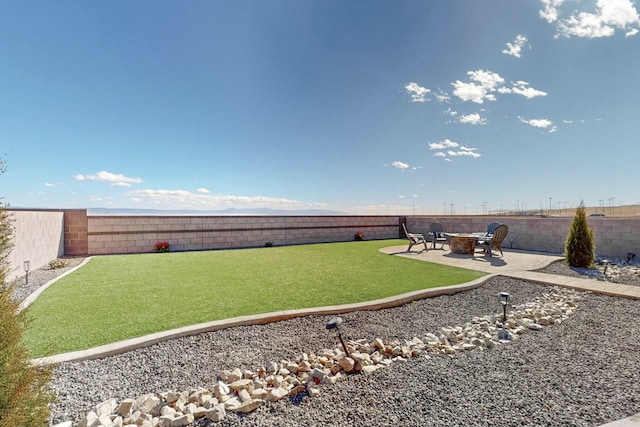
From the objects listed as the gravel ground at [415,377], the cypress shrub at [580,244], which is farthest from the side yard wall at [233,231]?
the gravel ground at [415,377]

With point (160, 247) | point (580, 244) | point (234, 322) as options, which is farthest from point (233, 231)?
point (580, 244)

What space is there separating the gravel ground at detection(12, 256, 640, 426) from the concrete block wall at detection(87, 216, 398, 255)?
347 inches

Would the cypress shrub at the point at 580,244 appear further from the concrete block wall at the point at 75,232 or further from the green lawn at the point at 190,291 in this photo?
the concrete block wall at the point at 75,232

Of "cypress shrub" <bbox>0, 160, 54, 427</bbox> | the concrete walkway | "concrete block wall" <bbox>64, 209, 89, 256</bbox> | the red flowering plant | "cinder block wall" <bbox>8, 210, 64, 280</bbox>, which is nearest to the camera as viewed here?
"cypress shrub" <bbox>0, 160, 54, 427</bbox>

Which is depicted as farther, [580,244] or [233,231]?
[233,231]

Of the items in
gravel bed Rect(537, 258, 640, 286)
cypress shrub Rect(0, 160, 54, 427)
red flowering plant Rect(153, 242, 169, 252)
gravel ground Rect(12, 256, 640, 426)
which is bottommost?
gravel ground Rect(12, 256, 640, 426)

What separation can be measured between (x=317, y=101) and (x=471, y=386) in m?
12.0

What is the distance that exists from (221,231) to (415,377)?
10.5m

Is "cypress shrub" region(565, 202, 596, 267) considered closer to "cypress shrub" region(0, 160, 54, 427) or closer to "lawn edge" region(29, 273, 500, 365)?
"lawn edge" region(29, 273, 500, 365)

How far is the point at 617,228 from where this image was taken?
8.32 metres

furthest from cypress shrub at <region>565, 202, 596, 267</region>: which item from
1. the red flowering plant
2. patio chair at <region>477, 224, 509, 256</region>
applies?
the red flowering plant

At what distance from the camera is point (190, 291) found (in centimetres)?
472

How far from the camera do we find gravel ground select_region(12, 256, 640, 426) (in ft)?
6.43

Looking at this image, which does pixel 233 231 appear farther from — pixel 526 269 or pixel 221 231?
→ pixel 526 269
